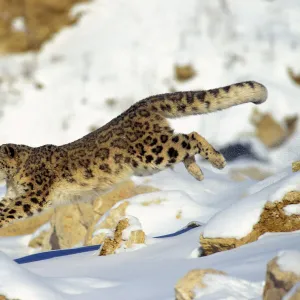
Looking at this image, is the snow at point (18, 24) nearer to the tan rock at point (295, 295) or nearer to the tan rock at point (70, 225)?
the tan rock at point (70, 225)

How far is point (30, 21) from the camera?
20844 mm

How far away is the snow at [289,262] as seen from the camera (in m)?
4.93

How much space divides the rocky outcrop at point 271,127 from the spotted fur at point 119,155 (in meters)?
8.70

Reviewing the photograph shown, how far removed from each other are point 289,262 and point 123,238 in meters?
3.69

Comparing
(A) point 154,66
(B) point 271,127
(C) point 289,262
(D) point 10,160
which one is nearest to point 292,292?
(C) point 289,262

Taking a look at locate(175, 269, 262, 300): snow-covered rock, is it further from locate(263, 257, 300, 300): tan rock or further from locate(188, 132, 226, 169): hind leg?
locate(188, 132, 226, 169): hind leg

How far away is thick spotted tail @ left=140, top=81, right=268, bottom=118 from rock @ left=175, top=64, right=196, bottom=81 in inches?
391

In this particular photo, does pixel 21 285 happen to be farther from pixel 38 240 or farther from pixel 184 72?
pixel 184 72

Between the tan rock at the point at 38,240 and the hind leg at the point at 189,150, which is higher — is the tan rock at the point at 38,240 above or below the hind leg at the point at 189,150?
above

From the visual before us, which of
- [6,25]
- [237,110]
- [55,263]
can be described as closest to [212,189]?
[237,110]

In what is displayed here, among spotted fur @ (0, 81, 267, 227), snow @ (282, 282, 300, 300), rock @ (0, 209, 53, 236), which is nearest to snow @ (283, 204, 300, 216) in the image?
spotted fur @ (0, 81, 267, 227)

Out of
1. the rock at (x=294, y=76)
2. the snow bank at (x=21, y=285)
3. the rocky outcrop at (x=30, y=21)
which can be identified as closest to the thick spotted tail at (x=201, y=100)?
the snow bank at (x=21, y=285)

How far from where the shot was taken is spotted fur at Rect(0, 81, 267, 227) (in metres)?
9.64

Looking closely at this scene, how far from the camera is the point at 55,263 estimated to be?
8.43m
